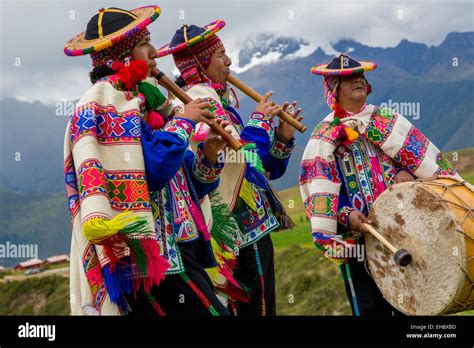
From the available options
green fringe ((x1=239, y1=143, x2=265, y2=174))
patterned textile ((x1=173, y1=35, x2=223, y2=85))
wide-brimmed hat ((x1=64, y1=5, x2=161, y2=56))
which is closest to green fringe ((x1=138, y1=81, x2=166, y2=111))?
wide-brimmed hat ((x1=64, y1=5, x2=161, y2=56))

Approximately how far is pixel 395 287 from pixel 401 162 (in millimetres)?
852

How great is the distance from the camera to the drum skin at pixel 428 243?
5.04 meters

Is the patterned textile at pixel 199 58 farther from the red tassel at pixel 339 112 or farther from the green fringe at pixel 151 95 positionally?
the green fringe at pixel 151 95

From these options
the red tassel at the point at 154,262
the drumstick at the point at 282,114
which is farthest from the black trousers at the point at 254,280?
the red tassel at the point at 154,262

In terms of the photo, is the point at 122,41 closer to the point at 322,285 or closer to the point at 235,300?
the point at 235,300

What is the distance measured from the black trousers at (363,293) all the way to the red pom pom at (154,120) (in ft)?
6.44

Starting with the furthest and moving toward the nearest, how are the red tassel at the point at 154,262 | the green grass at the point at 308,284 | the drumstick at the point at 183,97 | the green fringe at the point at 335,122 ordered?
the green grass at the point at 308,284, the green fringe at the point at 335,122, the drumstick at the point at 183,97, the red tassel at the point at 154,262

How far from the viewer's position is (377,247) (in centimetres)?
559

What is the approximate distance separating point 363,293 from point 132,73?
241cm

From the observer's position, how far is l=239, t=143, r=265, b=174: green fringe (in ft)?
17.5

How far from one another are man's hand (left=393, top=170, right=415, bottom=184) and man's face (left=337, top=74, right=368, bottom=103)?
0.58 meters

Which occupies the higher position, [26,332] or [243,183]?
[243,183]

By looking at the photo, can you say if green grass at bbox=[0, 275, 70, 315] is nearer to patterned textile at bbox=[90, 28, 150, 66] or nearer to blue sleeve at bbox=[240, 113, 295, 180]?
blue sleeve at bbox=[240, 113, 295, 180]

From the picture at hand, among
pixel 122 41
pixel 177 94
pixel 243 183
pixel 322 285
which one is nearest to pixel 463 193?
pixel 243 183
